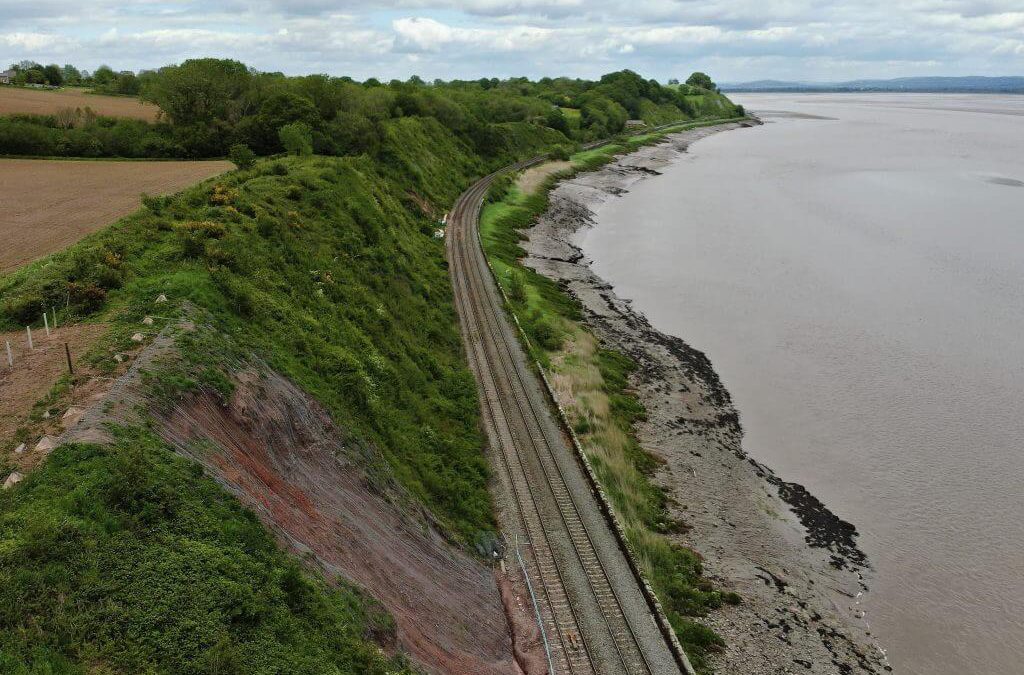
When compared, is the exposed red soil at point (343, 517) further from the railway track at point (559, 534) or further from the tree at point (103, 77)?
the tree at point (103, 77)

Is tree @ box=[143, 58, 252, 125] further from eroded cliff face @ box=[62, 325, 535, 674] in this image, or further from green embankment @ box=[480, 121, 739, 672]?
eroded cliff face @ box=[62, 325, 535, 674]

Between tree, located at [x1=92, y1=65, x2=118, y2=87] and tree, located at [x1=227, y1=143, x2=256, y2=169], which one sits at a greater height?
tree, located at [x1=92, y1=65, x2=118, y2=87]

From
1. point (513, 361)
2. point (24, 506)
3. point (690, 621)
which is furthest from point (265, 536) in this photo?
point (513, 361)

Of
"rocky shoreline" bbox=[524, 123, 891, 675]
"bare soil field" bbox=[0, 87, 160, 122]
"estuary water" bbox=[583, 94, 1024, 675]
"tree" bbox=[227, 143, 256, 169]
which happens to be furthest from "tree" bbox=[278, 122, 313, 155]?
"estuary water" bbox=[583, 94, 1024, 675]

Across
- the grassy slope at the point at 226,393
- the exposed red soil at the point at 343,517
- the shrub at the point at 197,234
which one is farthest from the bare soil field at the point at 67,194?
the exposed red soil at the point at 343,517

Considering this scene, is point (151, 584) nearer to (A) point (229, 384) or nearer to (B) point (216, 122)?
(A) point (229, 384)

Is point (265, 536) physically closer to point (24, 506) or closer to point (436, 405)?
point (24, 506)
